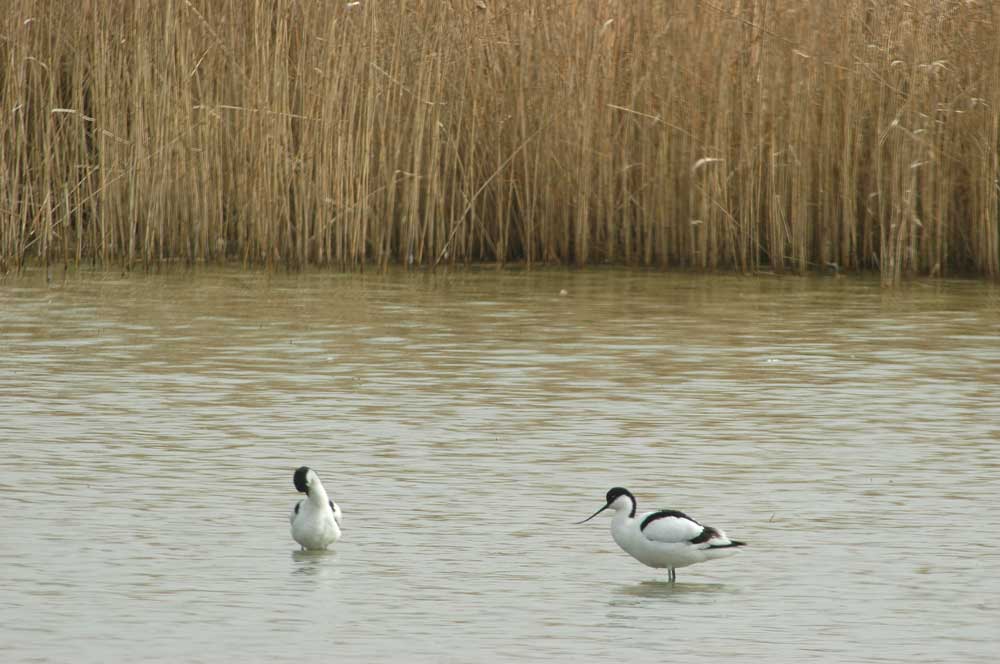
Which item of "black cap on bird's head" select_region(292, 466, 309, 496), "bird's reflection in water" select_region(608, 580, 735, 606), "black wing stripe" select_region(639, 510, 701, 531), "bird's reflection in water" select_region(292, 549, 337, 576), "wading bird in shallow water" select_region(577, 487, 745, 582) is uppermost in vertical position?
"black cap on bird's head" select_region(292, 466, 309, 496)

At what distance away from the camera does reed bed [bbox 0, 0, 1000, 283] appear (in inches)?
492

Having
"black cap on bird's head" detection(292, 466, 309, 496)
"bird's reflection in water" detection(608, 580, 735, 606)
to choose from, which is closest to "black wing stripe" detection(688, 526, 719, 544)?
"bird's reflection in water" detection(608, 580, 735, 606)

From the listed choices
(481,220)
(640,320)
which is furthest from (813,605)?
(481,220)

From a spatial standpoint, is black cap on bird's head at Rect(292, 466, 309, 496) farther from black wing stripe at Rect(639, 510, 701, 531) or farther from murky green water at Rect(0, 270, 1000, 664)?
black wing stripe at Rect(639, 510, 701, 531)

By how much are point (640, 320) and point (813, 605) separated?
609 centimetres

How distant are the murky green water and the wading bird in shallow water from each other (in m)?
0.10

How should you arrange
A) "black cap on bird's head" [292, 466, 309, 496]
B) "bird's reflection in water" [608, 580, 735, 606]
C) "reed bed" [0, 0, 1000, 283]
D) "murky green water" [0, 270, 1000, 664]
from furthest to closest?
"reed bed" [0, 0, 1000, 283] < "black cap on bird's head" [292, 466, 309, 496] < "bird's reflection in water" [608, 580, 735, 606] < "murky green water" [0, 270, 1000, 664]

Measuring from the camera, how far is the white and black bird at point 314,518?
5.39 metres

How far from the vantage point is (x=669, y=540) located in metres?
5.18

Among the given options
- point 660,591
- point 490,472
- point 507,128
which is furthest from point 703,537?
point 507,128

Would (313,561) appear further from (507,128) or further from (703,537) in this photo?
(507,128)

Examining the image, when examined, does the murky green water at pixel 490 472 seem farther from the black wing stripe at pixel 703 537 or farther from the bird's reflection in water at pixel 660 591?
the black wing stripe at pixel 703 537

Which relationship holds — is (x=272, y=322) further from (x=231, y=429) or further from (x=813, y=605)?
(x=813, y=605)

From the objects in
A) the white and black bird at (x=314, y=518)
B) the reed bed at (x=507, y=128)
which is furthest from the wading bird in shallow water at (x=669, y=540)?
the reed bed at (x=507, y=128)
